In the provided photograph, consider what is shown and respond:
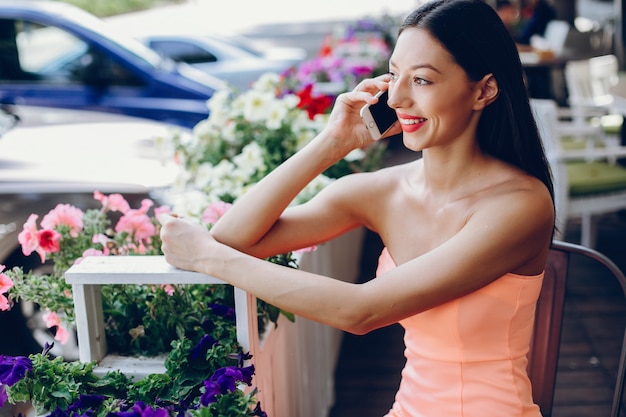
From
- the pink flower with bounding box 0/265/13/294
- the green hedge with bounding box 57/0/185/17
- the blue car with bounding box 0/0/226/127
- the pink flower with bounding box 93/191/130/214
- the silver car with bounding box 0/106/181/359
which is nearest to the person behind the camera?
the pink flower with bounding box 0/265/13/294

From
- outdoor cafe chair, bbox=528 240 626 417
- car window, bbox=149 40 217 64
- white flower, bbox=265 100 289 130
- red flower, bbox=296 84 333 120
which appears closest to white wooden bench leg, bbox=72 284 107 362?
outdoor cafe chair, bbox=528 240 626 417

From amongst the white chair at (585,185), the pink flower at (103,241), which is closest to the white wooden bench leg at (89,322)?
the pink flower at (103,241)

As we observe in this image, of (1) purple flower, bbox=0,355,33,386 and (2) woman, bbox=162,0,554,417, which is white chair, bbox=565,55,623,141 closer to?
(2) woman, bbox=162,0,554,417

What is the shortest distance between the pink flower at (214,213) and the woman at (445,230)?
9.6 inches

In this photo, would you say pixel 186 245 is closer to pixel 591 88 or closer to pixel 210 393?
pixel 210 393

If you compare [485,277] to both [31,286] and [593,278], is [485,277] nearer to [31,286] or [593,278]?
[31,286]

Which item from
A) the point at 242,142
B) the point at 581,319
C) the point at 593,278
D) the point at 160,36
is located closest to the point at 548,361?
the point at 242,142

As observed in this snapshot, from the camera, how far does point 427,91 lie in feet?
5.22

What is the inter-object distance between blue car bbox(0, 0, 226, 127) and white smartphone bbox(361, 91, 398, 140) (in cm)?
332

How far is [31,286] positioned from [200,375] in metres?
0.56

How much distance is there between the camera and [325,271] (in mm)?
3096

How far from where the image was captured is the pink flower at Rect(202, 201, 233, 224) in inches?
79.7

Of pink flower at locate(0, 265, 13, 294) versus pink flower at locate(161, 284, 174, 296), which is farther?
pink flower at locate(161, 284, 174, 296)

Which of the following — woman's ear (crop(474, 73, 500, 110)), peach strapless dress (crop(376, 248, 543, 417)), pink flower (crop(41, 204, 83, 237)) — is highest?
woman's ear (crop(474, 73, 500, 110))
